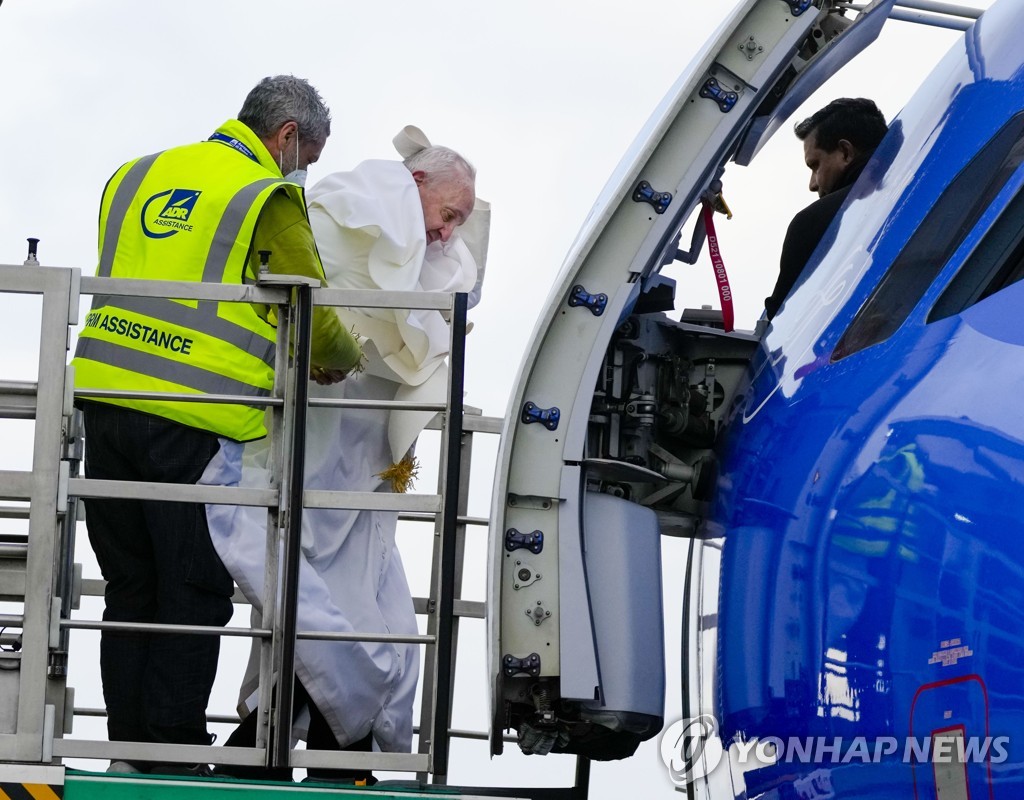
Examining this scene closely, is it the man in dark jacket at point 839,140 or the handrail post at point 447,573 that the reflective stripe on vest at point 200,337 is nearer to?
the handrail post at point 447,573

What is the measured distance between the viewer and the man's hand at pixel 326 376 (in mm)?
5121

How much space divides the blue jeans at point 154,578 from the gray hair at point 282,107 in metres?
1.22

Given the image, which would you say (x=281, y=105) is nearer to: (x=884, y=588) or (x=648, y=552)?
(x=648, y=552)

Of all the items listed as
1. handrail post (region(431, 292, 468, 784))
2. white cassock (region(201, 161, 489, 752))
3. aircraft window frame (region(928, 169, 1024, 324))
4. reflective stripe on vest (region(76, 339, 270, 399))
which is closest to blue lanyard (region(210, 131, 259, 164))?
white cassock (region(201, 161, 489, 752))

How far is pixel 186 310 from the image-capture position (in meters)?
4.62

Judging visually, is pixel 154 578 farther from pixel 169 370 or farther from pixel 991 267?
pixel 991 267

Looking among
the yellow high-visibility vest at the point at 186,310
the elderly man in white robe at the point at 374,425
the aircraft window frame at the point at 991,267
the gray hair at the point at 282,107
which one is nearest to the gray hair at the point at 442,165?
the elderly man in white robe at the point at 374,425

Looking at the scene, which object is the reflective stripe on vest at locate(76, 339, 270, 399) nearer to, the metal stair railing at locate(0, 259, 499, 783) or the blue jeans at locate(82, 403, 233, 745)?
the blue jeans at locate(82, 403, 233, 745)

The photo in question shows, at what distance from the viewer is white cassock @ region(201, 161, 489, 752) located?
5.02 metres

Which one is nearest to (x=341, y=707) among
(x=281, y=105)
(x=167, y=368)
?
(x=167, y=368)

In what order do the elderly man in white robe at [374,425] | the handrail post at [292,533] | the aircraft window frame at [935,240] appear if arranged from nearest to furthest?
1. the aircraft window frame at [935,240]
2. the handrail post at [292,533]
3. the elderly man in white robe at [374,425]

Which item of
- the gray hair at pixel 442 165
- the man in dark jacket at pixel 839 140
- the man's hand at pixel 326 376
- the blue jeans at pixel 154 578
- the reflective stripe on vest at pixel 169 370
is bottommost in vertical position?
the blue jeans at pixel 154 578

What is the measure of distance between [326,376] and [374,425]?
33cm

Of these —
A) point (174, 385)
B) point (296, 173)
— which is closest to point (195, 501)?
point (174, 385)
